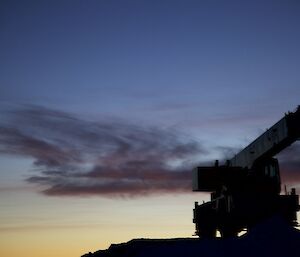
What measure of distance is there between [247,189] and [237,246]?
10.0m

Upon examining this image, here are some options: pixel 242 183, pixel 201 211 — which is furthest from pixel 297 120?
pixel 201 211

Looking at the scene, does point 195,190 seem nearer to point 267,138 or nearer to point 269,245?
point 267,138

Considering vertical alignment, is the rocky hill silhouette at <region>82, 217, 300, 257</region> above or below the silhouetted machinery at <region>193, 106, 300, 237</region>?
below

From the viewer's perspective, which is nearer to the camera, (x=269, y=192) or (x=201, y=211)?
(x=269, y=192)

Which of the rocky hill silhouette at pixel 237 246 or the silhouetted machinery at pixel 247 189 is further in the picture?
the silhouetted machinery at pixel 247 189

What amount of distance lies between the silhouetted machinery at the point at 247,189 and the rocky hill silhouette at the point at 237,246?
19.5ft

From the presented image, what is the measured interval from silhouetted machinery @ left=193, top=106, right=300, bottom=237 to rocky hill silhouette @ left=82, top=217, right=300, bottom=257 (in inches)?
234

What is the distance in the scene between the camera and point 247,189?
28094 mm

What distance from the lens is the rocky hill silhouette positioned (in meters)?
17.9

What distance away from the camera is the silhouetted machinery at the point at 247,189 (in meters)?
27.2

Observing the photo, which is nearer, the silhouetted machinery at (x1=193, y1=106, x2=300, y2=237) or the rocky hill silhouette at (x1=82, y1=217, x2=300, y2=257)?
the rocky hill silhouette at (x1=82, y1=217, x2=300, y2=257)

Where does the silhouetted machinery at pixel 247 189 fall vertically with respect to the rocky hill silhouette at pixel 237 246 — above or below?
above

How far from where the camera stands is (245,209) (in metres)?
27.6

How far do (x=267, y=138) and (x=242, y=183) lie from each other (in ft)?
16.7
